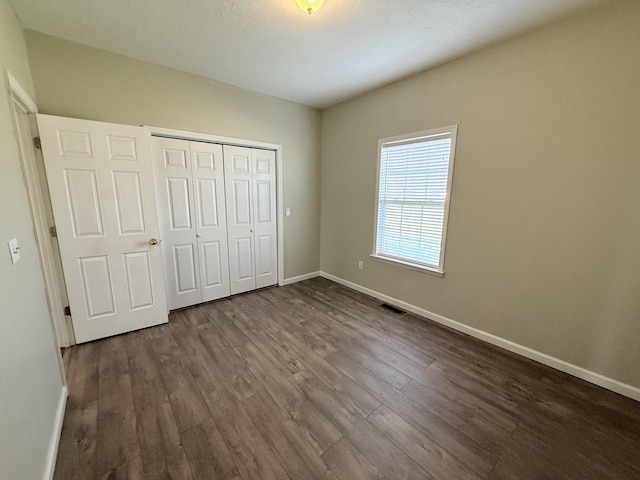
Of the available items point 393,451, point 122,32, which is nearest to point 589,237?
point 393,451

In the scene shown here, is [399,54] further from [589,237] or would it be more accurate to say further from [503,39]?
[589,237]

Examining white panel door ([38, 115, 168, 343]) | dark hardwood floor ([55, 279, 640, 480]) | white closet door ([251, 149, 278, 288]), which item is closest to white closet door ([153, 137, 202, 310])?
white panel door ([38, 115, 168, 343])

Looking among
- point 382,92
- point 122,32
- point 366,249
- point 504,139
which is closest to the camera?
point 122,32

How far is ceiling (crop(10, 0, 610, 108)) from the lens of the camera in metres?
1.78

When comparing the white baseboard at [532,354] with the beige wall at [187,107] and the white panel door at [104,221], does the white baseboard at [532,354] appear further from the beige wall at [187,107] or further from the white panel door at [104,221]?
the white panel door at [104,221]

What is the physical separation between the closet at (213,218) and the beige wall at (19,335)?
50.1 inches

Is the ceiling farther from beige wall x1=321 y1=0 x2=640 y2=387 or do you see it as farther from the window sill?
the window sill

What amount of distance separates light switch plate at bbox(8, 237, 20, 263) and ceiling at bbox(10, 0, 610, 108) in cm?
175

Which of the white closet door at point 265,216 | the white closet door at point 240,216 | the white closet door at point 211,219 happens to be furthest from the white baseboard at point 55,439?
the white closet door at point 265,216

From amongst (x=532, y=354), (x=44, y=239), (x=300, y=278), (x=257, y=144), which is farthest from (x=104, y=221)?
(x=532, y=354)

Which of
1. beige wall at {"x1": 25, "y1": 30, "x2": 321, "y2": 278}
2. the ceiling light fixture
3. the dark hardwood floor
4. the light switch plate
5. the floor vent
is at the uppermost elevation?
the ceiling light fixture

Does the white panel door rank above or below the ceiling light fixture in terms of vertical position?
below

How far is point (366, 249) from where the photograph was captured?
142 inches

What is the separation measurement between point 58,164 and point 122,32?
124cm
